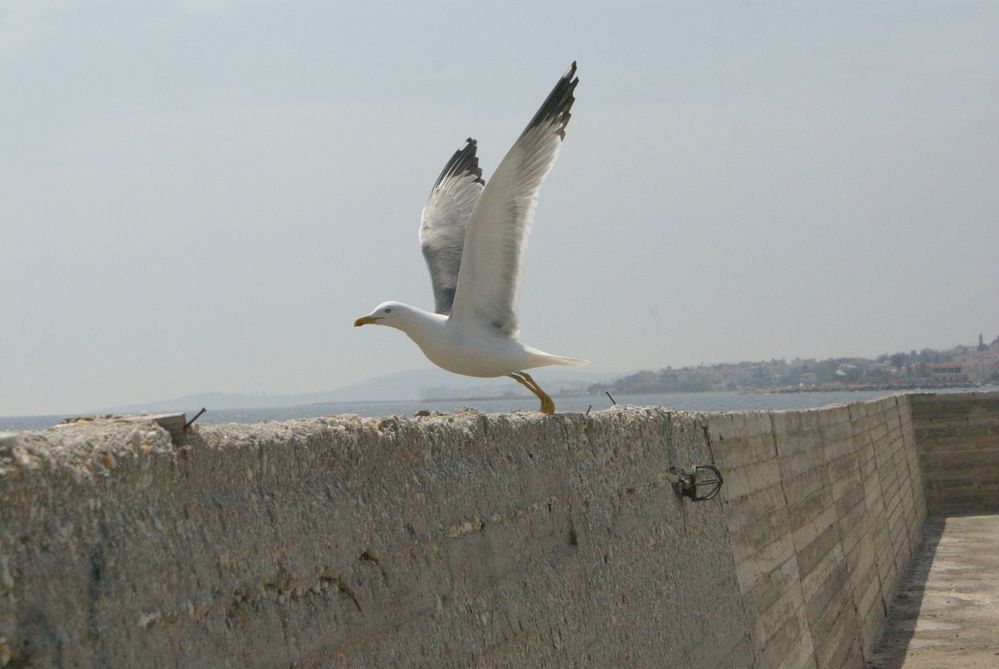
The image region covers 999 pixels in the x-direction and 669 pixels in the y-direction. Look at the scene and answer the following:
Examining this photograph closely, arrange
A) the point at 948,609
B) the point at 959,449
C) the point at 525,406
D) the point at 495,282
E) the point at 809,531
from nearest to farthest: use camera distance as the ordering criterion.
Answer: the point at 495,282 → the point at 809,531 → the point at 948,609 → the point at 959,449 → the point at 525,406

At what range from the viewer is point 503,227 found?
5777 mm

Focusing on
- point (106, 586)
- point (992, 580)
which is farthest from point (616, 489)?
point (992, 580)

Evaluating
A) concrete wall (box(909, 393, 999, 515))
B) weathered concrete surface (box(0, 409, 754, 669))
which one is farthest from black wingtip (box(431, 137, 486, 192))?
concrete wall (box(909, 393, 999, 515))

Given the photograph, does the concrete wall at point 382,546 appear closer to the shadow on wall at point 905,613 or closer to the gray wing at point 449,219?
the gray wing at point 449,219

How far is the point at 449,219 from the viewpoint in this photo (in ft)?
24.5

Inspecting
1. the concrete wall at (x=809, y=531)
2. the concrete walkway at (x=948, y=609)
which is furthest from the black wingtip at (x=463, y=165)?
the concrete walkway at (x=948, y=609)

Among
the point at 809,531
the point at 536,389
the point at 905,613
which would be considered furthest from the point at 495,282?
the point at 905,613

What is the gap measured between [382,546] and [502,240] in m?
3.07

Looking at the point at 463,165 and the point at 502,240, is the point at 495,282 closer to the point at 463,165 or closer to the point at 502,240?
the point at 502,240

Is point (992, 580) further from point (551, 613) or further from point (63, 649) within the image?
point (63, 649)

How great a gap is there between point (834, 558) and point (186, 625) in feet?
25.0

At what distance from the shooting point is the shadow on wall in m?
9.85

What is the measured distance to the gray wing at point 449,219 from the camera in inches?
257

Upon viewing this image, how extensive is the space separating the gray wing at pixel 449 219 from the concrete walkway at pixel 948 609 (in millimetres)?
5024
